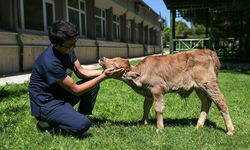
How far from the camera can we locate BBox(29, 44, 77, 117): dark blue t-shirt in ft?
16.4

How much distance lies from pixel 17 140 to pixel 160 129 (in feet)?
5.78

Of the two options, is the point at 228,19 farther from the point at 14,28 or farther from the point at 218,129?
the point at 218,129

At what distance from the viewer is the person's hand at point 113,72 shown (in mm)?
5211

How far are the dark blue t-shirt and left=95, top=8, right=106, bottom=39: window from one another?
21991 mm

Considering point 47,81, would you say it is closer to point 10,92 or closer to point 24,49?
point 10,92

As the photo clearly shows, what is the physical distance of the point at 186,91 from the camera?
5.61 m

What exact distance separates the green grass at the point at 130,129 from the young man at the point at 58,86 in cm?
18

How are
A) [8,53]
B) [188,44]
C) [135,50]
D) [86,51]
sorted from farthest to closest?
[135,50] < [188,44] < [86,51] < [8,53]

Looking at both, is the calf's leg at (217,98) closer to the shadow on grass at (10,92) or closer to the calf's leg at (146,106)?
the calf's leg at (146,106)

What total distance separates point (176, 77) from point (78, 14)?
60.1 ft

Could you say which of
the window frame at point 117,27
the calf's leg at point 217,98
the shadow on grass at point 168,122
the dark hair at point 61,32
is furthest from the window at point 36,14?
the window frame at point 117,27

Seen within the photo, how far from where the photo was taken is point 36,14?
17.0 m

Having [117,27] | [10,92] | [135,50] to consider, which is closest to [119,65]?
[10,92]

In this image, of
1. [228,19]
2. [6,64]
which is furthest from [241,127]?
[228,19]
